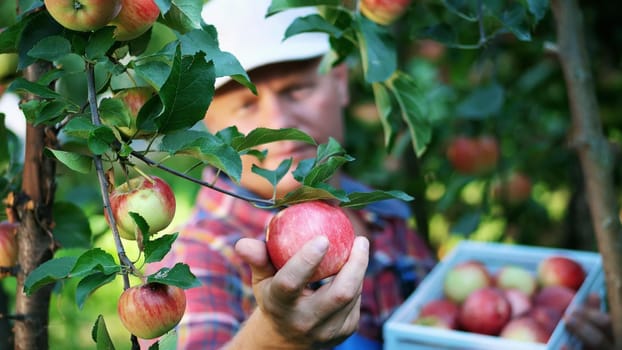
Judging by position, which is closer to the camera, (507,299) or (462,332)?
(462,332)

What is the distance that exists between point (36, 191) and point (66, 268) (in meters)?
0.24

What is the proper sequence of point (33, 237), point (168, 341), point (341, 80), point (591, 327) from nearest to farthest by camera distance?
point (168, 341)
point (33, 237)
point (591, 327)
point (341, 80)

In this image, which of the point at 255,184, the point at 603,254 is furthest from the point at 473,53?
the point at 603,254

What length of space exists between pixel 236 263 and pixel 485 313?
53cm

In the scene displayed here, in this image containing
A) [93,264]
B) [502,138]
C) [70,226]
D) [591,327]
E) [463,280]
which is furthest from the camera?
[502,138]

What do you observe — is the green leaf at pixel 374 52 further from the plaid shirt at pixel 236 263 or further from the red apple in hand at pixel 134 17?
the plaid shirt at pixel 236 263

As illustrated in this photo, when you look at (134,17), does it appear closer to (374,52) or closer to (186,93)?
(186,93)

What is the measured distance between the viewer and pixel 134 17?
0.67 m

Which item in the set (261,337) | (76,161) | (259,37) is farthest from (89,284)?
(259,37)

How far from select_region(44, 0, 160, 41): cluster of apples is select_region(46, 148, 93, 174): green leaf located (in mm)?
113

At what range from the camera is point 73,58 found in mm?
751

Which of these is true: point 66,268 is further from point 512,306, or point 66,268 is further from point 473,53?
point 473,53

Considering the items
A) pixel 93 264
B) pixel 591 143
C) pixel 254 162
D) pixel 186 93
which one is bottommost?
pixel 254 162

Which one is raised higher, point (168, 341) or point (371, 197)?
point (371, 197)
